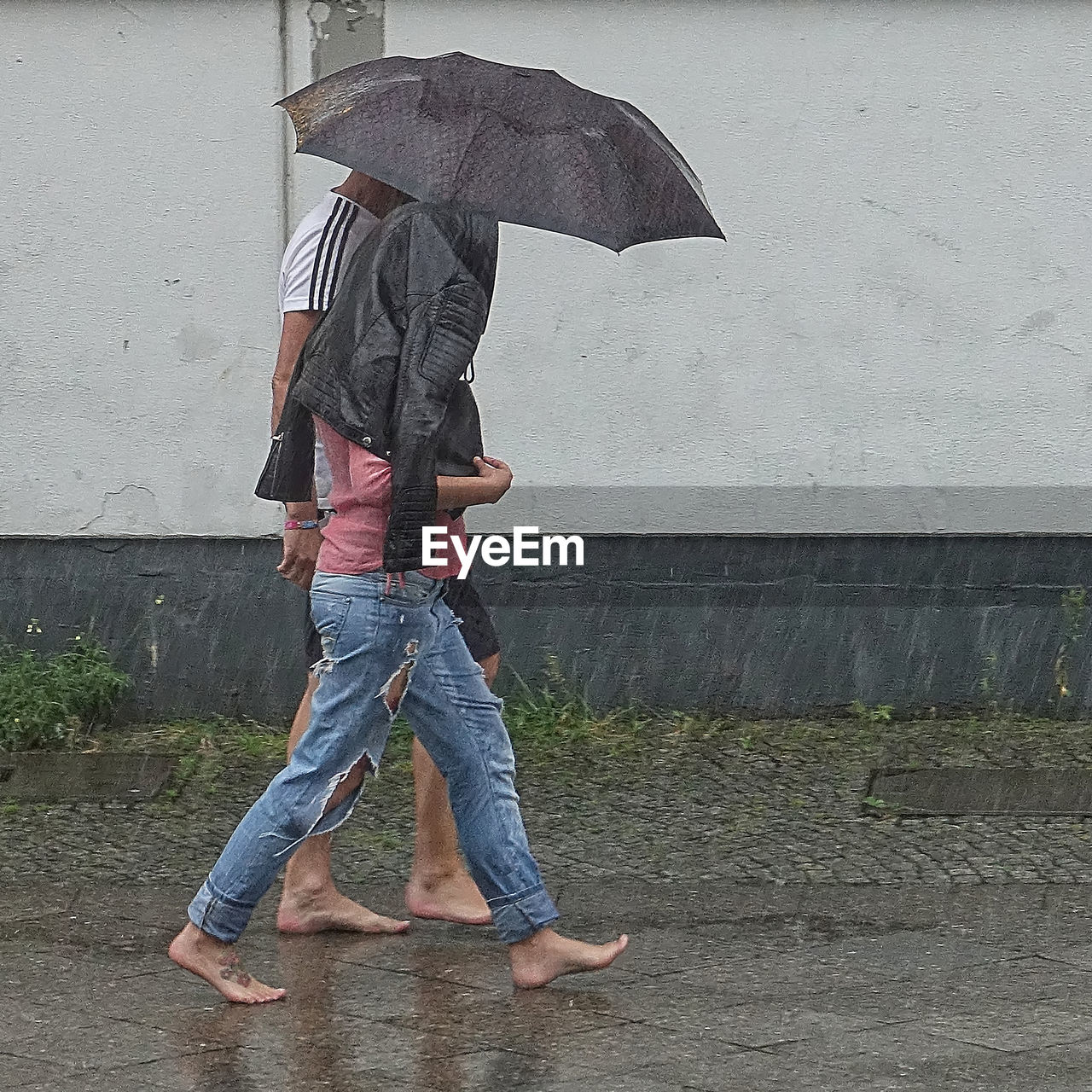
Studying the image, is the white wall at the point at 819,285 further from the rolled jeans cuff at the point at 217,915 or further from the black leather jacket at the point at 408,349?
the rolled jeans cuff at the point at 217,915

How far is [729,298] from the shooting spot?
7.02m

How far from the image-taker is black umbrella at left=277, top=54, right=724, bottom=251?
3.92m

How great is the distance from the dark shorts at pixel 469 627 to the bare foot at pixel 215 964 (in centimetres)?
83

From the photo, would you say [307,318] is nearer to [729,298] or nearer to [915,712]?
[729,298]

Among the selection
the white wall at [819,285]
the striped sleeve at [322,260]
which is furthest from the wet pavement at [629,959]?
the striped sleeve at [322,260]

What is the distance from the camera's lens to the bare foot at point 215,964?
14.0 feet

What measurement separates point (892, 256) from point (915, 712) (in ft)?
5.54

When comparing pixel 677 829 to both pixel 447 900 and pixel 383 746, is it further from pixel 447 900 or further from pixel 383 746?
pixel 383 746

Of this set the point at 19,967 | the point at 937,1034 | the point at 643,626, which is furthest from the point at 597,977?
the point at 643,626

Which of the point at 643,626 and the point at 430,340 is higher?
the point at 430,340

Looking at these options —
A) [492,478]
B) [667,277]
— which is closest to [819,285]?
[667,277]

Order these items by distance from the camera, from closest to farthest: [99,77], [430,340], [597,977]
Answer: [430,340]
[597,977]
[99,77]

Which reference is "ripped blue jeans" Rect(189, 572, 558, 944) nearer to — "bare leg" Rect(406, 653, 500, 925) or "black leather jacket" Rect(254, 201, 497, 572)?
"black leather jacket" Rect(254, 201, 497, 572)

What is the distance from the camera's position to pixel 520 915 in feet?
14.3
